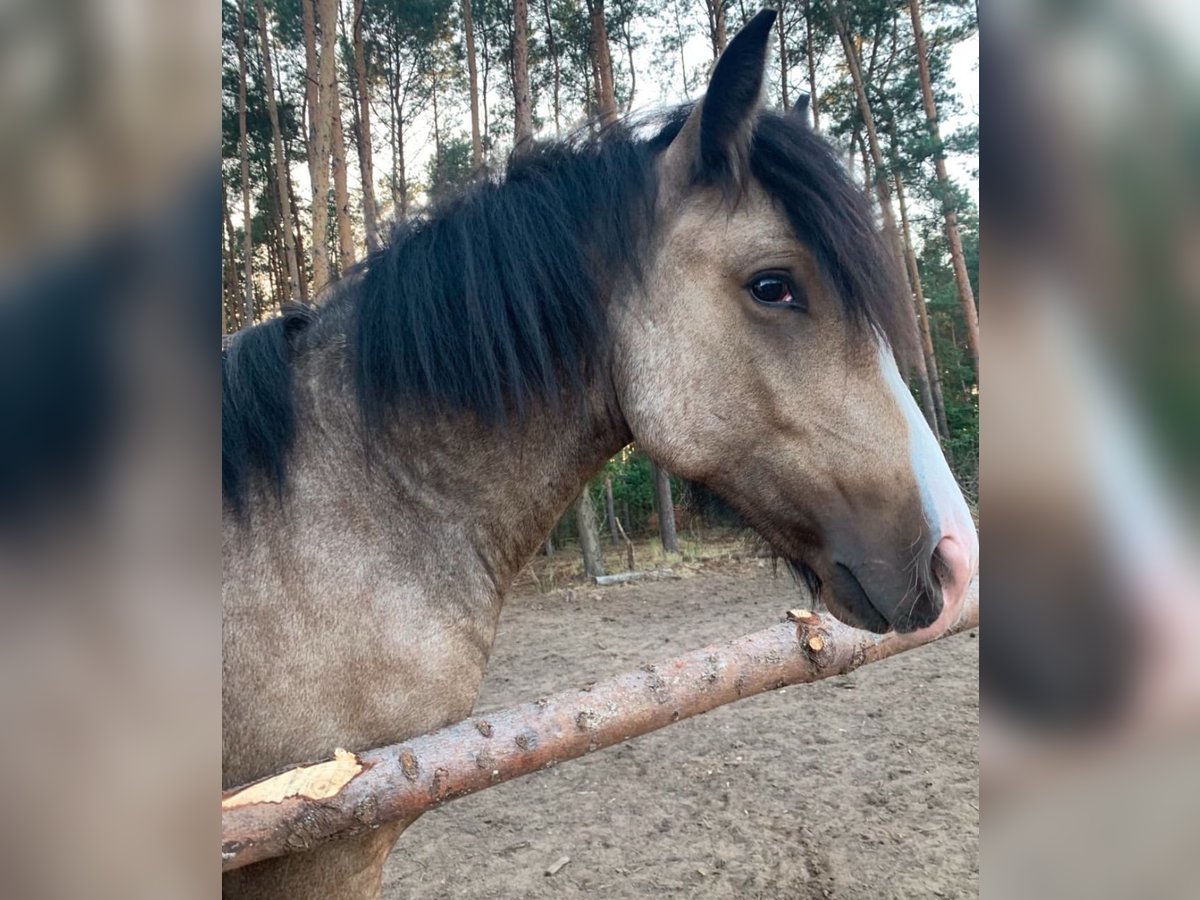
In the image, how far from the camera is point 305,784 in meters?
0.92

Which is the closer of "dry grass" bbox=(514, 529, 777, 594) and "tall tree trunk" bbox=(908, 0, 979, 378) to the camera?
"tall tree trunk" bbox=(908, 0, 979, 378)

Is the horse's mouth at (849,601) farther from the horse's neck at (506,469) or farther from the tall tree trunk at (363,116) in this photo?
the tall tree trunk at (363,116)

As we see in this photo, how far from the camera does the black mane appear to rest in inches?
52.4

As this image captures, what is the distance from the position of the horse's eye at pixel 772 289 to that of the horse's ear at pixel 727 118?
22cm

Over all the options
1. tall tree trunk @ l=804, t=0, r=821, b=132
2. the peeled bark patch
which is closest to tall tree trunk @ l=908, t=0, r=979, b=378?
tall tree trunk @ l=804, t=0, r=821, b=132

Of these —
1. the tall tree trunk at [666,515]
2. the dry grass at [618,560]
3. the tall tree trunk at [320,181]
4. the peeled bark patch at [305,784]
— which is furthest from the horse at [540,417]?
the tall tree trunk at [666,515]

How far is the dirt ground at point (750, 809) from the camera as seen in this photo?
267 centimetres

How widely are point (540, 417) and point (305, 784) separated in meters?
0.78

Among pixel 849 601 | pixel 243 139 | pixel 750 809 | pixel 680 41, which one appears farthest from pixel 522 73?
pixel 849 601

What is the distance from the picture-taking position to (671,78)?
30.6 ft

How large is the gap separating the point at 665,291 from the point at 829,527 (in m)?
0.57

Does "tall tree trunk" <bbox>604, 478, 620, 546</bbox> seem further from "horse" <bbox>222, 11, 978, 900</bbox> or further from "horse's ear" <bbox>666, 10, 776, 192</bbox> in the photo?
"horse's ear" <bbox>666, 10, 776, 192</bbox>

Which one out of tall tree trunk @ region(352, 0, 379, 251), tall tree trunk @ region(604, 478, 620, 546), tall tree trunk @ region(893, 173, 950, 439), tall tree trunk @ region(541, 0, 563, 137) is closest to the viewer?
tall tree trunk @ region(352, 0, 379, 251)
